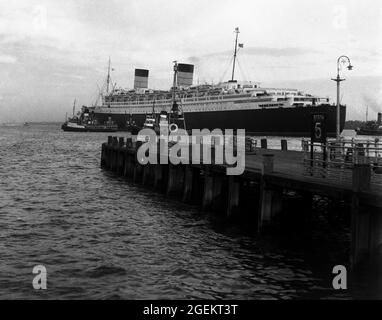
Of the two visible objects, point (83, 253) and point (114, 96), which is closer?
point (83, 253)

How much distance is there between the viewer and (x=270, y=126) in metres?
97.2

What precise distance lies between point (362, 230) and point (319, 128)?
228 inches

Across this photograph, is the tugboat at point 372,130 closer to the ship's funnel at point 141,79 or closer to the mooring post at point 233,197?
the ship's funnel at point 141,79

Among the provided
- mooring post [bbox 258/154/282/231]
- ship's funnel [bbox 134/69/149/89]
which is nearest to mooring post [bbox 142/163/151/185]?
mooring post [bbox 258/154/282/231]

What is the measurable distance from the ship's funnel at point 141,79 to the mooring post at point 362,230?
153058 mm

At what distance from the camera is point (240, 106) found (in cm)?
10356

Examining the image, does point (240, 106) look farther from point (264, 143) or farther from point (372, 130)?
point (264, 143)

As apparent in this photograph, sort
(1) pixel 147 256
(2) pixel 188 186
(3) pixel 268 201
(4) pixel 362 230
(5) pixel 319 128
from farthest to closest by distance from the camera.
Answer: (2) pixel 188 186 < (5) pixel 319 128 < (3) pixel 268 201 < (1) pixel 147 256 < (4) pixel 362 230

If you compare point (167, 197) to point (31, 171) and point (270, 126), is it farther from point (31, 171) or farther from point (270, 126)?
point (270, 126)

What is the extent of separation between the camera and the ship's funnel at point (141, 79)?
161125mm

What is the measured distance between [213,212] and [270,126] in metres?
79.5

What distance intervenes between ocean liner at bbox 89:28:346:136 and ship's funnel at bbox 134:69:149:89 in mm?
10333

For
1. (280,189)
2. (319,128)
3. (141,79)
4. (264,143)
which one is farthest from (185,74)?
(280,189)
